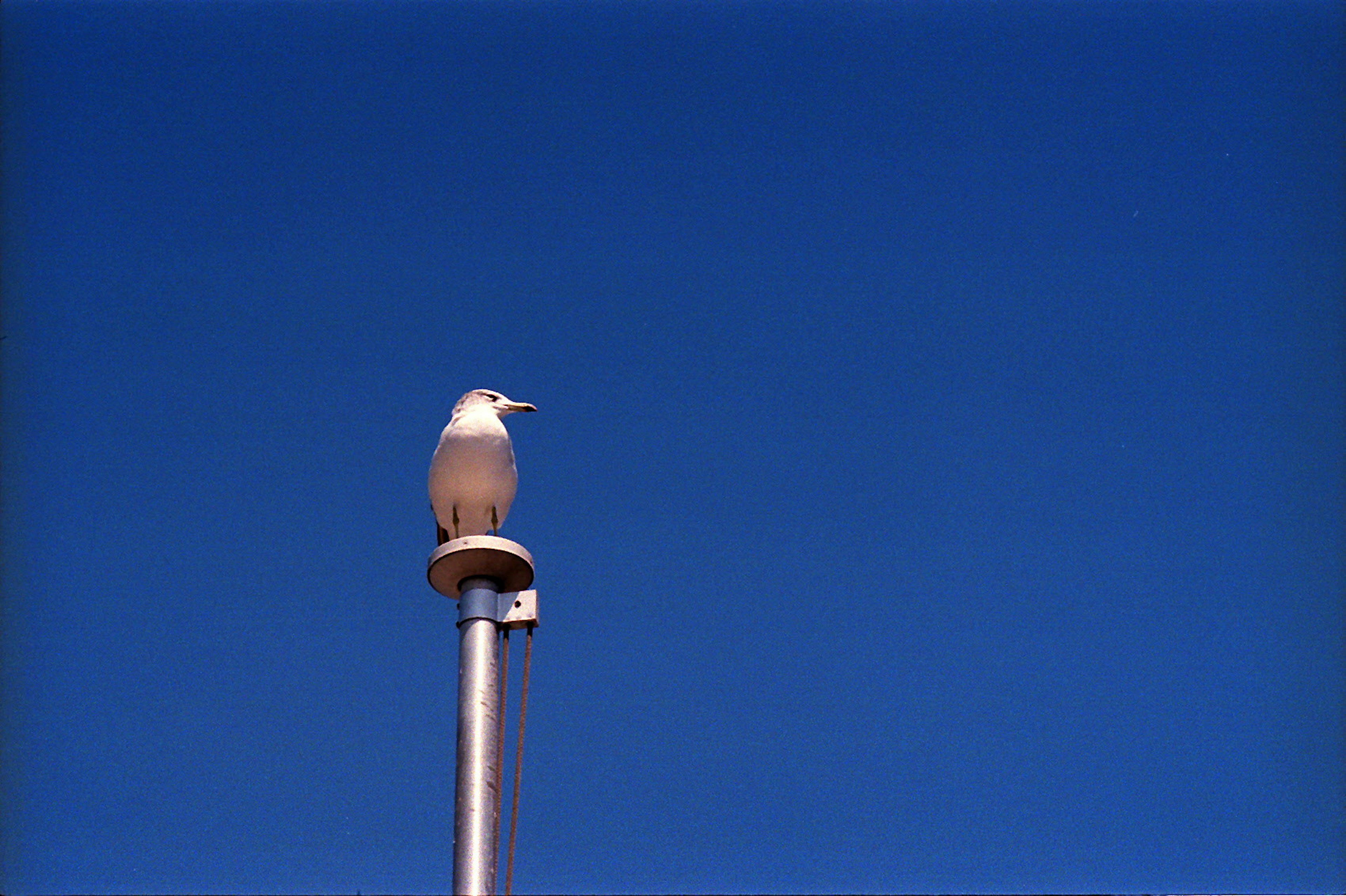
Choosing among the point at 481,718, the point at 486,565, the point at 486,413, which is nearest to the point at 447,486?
the point at 486,413

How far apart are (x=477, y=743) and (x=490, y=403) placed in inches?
148

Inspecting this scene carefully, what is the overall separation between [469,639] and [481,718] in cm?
45

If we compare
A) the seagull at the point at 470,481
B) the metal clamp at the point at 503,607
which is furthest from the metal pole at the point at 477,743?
the seagull at the point at 470,481

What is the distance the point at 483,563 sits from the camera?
7.46m

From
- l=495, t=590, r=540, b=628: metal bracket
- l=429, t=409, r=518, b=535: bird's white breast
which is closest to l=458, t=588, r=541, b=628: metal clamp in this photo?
l=495, t=590, r=540, b=628: metal bracket

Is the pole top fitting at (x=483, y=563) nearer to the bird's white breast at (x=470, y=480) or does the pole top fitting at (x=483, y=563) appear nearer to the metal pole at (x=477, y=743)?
the metal pole at (x=477, y=743)

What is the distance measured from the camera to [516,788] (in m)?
7.29

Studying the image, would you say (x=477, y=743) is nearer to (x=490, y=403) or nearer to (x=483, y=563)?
(x=483, y=563)

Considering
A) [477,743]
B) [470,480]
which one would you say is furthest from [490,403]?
[477,743]

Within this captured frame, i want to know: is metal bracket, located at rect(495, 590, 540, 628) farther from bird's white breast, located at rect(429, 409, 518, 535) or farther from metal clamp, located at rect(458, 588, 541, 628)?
bird's white breast, located at rect(429, 409, 518, 535)

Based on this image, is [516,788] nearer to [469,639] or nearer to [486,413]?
[469,639]

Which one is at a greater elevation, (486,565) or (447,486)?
(447,486)

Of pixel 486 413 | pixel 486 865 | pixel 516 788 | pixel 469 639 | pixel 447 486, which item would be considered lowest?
pixel 486 865

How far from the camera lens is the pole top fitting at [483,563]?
7.43 meters
